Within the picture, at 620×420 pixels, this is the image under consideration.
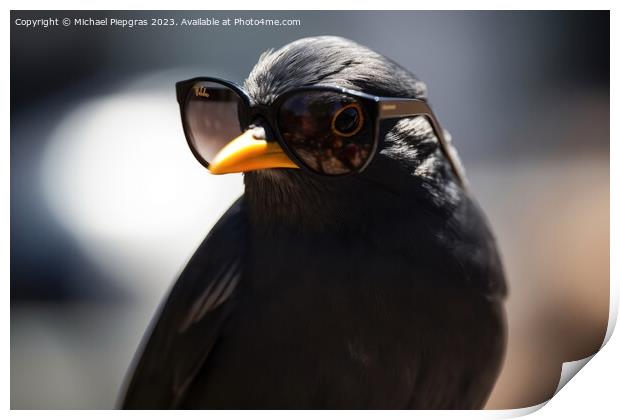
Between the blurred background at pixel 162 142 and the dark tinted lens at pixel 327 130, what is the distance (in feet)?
0.84

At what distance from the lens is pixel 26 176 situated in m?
1.84

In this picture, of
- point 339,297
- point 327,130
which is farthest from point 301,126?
point 339,297

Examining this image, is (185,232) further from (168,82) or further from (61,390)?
(61,390)

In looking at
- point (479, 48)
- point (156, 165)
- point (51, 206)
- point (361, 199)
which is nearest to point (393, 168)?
point (361, 199)

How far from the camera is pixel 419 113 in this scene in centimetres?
175

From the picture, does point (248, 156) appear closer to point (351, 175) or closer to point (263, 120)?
point (263, 120)

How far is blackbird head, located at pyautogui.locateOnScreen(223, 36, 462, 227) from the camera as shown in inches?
65.6

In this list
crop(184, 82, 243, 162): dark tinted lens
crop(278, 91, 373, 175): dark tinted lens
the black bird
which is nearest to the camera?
crop(278, 91, 373, 175): dark tinted lens

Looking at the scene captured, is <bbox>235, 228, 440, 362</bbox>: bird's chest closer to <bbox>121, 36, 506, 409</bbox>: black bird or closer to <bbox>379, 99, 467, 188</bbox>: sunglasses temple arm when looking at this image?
<bbox>121, 36, 506, 409</bbox>: black bird

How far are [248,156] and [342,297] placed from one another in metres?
0.52

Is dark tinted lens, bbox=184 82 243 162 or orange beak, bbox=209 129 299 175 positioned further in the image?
dark tinted lens, bbox=184 82 243 162

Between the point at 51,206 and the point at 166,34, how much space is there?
596 millimetres

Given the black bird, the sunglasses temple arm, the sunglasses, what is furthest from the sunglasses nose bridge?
the sunglasses temple arm
